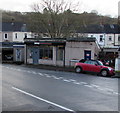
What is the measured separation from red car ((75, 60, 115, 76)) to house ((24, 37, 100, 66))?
5.78 meters

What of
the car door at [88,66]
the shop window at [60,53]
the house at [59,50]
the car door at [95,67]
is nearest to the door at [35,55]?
the house at [59,50]

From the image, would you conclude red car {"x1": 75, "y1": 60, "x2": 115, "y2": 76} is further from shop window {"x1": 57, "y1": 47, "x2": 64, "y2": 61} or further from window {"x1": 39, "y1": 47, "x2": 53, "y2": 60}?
window {"x1": 39, "y1": 47, "x2": 53, "y2": 60}

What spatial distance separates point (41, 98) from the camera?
41.5 feet

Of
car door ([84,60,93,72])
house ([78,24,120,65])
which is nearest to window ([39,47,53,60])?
car door ([84,60,93,72])

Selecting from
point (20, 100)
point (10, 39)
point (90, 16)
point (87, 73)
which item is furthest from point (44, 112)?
point (90, 16)

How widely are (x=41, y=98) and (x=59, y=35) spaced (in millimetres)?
32955

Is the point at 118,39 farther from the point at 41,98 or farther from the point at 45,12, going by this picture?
the point at 41,98

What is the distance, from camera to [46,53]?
1470 inches

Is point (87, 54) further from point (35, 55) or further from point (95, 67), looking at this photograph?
point (35, 55)

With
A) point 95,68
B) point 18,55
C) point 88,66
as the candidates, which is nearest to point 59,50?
point 88,66

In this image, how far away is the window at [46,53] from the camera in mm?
36875

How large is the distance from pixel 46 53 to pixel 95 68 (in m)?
12.4

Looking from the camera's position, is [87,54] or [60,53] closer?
[87,54]

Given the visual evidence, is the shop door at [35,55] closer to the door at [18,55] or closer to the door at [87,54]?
the door at [18,55]
